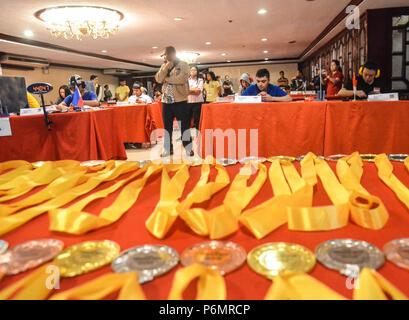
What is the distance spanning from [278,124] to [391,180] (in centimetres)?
224

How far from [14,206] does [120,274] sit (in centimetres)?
45

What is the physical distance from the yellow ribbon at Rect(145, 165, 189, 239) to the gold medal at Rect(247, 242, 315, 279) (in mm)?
171

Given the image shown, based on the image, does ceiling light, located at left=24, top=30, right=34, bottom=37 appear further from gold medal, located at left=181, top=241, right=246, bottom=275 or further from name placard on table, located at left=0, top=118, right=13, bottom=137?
gold medal, located at left=181, top=241, right=246, bottom=275

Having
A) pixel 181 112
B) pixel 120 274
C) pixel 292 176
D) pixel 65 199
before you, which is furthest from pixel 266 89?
pixel 120 274

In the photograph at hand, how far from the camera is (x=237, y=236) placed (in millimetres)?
561

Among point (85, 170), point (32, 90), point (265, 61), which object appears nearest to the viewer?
point (85, 170)

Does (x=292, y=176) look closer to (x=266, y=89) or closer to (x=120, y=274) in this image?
(x=120, y=274)

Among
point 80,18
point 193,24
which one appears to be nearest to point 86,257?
point 80,18

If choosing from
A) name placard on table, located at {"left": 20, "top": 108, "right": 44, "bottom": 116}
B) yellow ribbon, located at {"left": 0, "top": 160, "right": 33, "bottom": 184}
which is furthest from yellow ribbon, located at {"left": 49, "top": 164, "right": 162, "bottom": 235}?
name placard on table, located at {"left": 20, "top": 108, "right": 44, "bottom": 116}

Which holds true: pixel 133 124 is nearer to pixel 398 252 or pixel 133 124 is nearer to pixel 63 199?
pixel 63 199

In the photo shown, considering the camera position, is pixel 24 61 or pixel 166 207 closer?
pixel 166 207

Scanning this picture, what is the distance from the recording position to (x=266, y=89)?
3.59 meters

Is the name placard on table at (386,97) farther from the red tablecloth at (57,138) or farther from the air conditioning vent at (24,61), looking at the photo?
the air conditioning vent at (24,61)

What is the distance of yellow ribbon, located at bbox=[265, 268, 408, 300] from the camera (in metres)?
0.37
